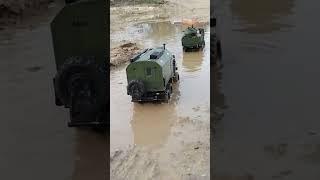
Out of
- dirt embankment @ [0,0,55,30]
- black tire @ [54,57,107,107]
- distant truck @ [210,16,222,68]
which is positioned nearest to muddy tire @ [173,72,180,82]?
distant truck @ [210,16,222,68]

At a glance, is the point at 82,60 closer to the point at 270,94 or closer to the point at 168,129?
the point at 168,129

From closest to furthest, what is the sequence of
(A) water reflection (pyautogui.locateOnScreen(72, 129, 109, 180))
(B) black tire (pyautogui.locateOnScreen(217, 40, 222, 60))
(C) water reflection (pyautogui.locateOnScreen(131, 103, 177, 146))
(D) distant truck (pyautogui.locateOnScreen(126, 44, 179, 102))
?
(A) water reflection (pyautogui.locateOnScreen(72, 129, 109, 180)) < (C) water reflection (pyautogui.locateOnScreen(131, 103, 177, 146)) < (D) distant truck (pyautogui.locateOnScreen(126, 44, 179, 102)) < (B) black tire (pyautogui.locateOnScreen(217, 40, 222, 60))

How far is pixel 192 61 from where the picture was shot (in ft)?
48.9

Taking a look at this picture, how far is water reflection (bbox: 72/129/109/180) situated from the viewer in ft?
26.2

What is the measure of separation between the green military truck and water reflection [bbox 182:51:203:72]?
227 inches

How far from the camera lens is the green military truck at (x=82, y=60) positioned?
8375mm

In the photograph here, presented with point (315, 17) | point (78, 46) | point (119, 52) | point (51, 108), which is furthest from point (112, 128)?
point (315, 17)

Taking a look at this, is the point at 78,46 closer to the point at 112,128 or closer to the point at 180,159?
the point at 112,128

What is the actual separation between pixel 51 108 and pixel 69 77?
206 centimetres

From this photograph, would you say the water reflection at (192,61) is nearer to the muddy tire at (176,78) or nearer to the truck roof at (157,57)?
the muddy tire at (176,78)

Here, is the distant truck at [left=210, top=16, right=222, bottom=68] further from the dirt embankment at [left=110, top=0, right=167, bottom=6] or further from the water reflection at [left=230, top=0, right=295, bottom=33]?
the dirt embankment at [left=110, top=0, right=167, bottom=6]

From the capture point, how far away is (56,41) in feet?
29.3

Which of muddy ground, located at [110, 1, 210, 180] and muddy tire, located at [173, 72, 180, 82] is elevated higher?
muddy tire, located at [173, 72, 180, 82]

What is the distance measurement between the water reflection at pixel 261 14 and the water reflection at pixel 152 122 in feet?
18.2
